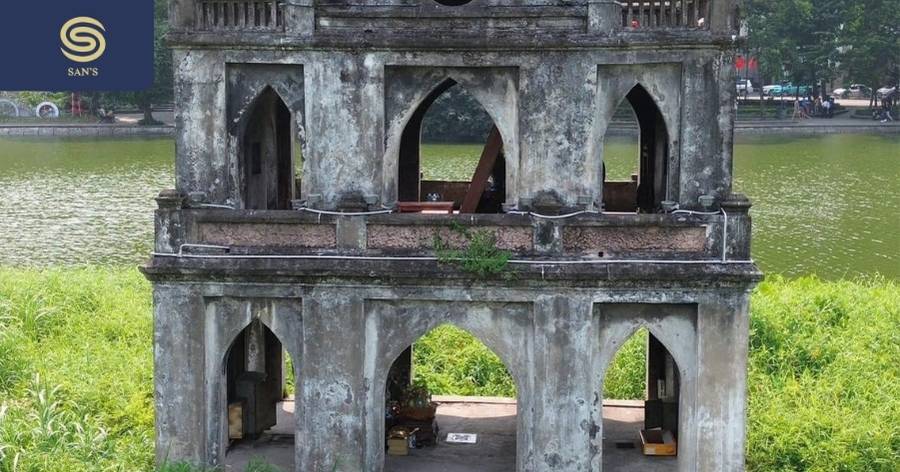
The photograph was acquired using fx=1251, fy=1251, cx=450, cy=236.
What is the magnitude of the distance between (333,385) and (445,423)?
2.93 m

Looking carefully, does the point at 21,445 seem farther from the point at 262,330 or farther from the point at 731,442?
the point at 731,442

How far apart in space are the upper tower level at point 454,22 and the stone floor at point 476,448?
4.55 m

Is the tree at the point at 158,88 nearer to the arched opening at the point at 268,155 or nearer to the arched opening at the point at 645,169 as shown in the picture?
the arched opening at the point at 268,155

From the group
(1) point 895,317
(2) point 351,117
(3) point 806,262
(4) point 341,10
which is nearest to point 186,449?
(2) point 351,117

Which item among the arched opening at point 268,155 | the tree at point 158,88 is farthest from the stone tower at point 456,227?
the tree at point 158,88

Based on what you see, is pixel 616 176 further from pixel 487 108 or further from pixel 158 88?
pixel 158 88

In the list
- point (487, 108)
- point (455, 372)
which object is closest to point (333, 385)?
point (487, 108)

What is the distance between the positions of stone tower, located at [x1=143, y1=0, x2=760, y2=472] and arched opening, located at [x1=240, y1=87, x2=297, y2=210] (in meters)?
0.98

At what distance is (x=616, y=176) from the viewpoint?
34.4m

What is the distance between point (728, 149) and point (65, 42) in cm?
1211

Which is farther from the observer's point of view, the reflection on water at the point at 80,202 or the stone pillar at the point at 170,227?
the reflection on water at the point at 80,202

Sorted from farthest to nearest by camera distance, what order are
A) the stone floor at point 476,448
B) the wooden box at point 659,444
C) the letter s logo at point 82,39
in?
the letter s logo at point 82,39 < the wooden box at point 659,444 < the stone floor at point 476,448

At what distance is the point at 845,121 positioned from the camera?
191 feet

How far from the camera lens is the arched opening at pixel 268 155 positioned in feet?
44.9
